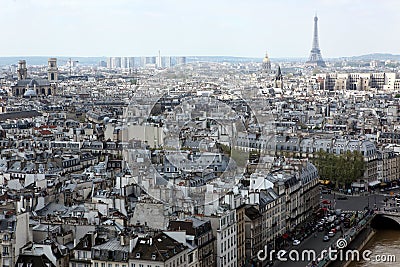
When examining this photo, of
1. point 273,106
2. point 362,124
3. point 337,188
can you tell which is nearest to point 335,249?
point 337,188

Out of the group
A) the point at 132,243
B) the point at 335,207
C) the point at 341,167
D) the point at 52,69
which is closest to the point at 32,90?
the point at 52,69

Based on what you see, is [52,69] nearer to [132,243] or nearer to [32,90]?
[32,90]

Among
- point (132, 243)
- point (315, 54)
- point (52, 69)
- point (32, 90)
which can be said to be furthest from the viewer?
point (315, 54)

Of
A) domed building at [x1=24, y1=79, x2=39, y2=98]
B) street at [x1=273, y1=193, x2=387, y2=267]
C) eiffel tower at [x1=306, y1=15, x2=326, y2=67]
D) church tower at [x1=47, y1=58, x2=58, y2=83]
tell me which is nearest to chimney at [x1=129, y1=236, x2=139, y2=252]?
street at [x1=273, y1=193, x2=387, y2=267]

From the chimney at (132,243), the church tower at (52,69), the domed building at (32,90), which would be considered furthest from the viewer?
the church tower at (52,69)

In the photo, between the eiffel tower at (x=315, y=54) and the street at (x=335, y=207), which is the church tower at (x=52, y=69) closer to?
the street at (x=335, y=207)

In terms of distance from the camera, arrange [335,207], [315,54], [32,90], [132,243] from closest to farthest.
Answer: [132,243] → [335,207] → [32,90] → [315,54]

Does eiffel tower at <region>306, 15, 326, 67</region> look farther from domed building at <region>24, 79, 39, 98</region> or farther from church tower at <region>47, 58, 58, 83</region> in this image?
domed building at <region>24, 79, 39, 98</region>

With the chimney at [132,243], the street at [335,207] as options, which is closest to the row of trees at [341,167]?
the street at [335,207]

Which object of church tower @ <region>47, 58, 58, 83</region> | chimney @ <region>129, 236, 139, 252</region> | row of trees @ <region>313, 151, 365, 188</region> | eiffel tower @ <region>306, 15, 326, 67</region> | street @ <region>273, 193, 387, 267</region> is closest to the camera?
chimney @ <region>129, 236, 139, 252</region>
